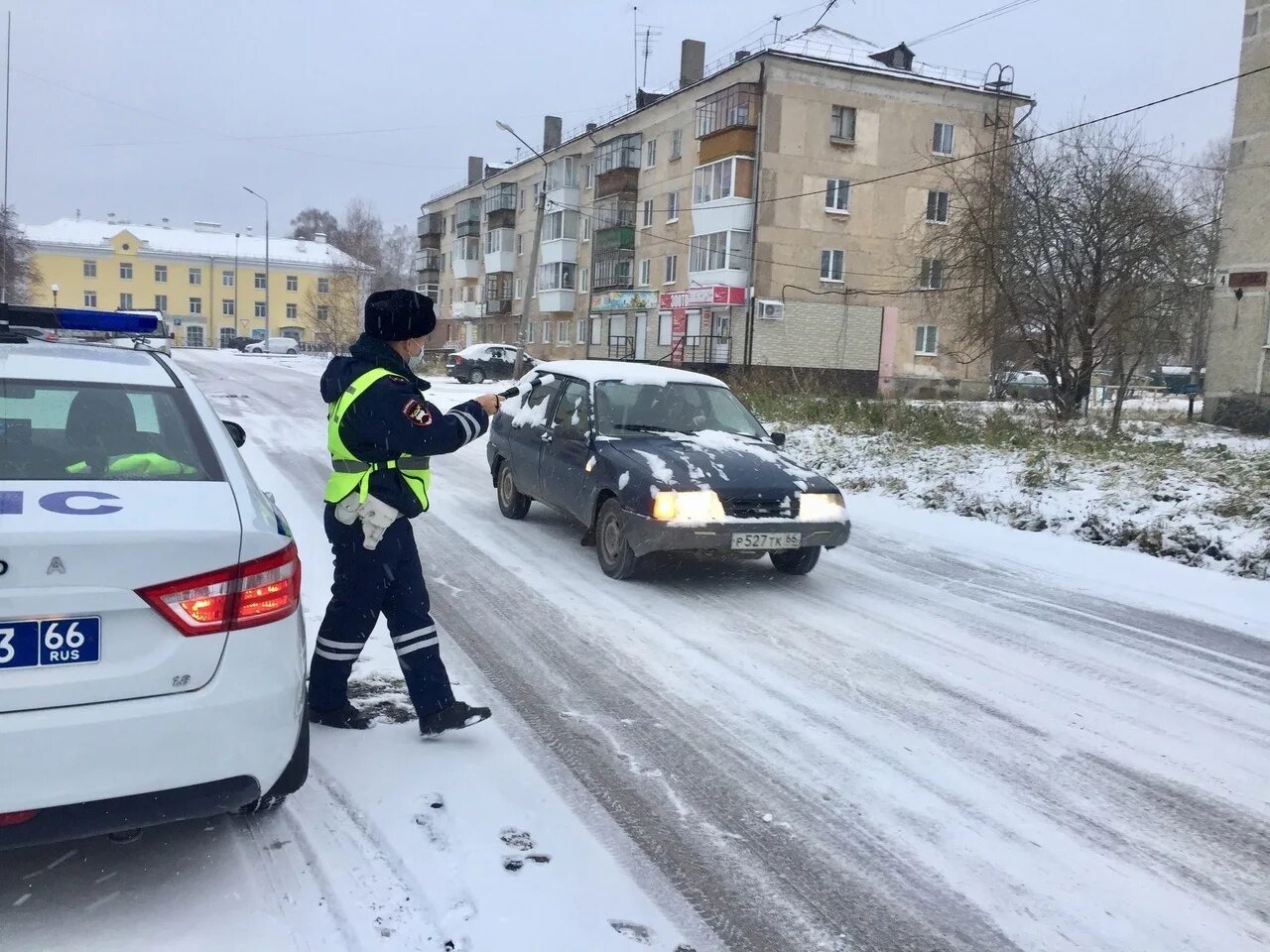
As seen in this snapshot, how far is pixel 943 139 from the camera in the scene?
37.9 m

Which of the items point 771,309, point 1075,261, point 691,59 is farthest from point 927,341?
point 1075,261

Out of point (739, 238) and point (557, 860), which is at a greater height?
point (739, 238)

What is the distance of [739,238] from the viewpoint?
119 feet

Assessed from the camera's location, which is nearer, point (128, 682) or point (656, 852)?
point (128, 682)

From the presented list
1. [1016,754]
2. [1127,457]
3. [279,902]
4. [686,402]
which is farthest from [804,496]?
[1127,457]

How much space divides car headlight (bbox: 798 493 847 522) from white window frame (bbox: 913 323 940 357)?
110 feet

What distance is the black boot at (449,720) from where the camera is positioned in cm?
388

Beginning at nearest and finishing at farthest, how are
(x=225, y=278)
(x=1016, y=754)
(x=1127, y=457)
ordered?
(x=1016, y=754), (x=1127, y=457), (x=225, y=278)

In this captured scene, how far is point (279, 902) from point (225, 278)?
10124 centimetres

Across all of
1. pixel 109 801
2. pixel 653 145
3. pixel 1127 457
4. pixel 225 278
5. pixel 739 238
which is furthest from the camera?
pixel 225 278

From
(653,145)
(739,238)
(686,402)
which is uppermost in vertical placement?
(653,145)

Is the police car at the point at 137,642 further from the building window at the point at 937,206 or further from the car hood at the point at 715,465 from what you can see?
the building window at the point at 937,206

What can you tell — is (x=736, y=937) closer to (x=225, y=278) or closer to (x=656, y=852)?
(x=656, y=852)

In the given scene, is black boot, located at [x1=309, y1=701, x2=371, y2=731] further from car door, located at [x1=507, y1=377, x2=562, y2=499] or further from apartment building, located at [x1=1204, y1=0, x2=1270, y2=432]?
apartment building, located at [x1=1204, y1=0, x2=1270, y2=432]
